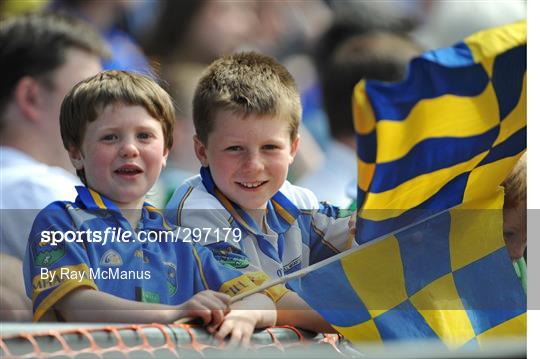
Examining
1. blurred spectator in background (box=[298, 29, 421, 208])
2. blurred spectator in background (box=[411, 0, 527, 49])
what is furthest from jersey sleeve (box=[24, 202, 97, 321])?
blurred spectator in background (box=[411, 0, 527, 49])

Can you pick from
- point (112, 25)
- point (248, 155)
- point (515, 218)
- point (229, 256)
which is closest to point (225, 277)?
point (229, 256)

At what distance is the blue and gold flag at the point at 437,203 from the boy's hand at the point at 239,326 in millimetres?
208

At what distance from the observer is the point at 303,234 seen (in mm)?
3701

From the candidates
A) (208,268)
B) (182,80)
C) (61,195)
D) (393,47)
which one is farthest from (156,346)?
(393,47)

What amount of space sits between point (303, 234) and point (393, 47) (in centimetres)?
70

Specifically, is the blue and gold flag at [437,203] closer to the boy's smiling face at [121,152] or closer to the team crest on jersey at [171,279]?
the team crest on jersey at [171,279]

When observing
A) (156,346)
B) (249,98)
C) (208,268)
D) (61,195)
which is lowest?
(156,346)

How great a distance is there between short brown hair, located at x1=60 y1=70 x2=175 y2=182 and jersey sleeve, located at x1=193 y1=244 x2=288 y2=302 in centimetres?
49

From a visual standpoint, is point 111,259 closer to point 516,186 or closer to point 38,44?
point 38,44

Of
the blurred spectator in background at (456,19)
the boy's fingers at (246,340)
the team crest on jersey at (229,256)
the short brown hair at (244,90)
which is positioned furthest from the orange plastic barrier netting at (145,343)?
the blurred spectator in background at (456,19)

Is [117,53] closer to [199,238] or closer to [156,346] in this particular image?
[199,238]

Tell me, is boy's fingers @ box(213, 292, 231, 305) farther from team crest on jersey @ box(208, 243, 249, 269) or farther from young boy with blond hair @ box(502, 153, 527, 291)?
young boy with blond hair @ box(502, 153, 527, 291)

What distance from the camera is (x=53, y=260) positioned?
3.51 metres

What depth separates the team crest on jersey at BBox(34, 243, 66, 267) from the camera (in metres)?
3.51
